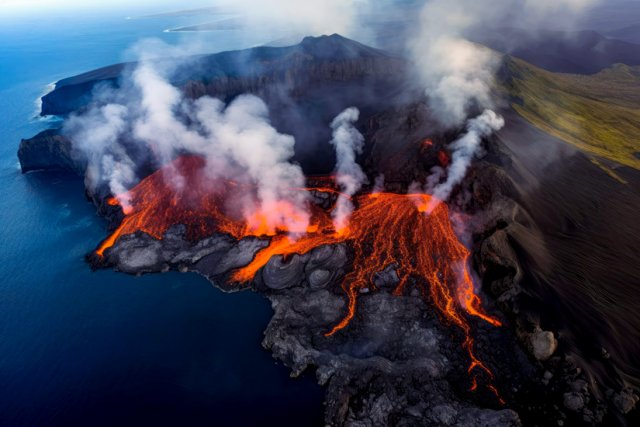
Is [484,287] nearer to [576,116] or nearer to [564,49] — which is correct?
[576,116]

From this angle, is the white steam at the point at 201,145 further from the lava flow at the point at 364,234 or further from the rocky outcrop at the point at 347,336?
the rocky outcrop at the point at 347,336

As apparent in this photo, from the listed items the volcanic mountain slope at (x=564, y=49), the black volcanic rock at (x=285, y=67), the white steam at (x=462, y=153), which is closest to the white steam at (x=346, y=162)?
the white steam at (x=462, y=153)

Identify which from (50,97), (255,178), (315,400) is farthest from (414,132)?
Result: (50,97)

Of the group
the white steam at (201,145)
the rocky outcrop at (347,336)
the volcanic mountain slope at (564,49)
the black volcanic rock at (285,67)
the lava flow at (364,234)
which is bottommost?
the volcanic mountain slope at (564,49)

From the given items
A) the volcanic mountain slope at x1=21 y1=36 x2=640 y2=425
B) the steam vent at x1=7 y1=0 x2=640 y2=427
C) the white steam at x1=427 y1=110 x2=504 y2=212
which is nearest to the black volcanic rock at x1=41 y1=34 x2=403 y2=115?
the steam vent at x1=7 y1=0 x2=640 y2=427

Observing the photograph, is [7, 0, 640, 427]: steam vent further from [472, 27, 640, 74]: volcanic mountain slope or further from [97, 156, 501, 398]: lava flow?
[472, 27, 640, 74]: volcanic mountain slope

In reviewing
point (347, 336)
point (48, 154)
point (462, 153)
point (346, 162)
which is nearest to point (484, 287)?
point (347, 336)

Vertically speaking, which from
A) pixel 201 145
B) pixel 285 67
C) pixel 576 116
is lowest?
pixel 576 116
